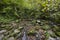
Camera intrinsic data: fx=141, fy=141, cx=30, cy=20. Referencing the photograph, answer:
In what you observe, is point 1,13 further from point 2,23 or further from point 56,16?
point 56,16

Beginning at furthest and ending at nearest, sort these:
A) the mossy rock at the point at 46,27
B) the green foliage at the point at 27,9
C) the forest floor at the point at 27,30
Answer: the green foliage at the point at 27,9 < the mossy rock at the point at 46,27 < the forest floor at the point at 27,30

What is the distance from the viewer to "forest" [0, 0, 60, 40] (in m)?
3.80

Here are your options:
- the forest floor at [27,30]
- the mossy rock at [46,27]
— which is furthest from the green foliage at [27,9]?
the mossy rock at [46,27]

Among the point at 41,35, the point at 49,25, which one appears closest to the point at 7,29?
the point at 41,35

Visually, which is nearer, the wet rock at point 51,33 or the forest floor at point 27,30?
the forest floor at point 27,30

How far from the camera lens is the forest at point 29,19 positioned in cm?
380

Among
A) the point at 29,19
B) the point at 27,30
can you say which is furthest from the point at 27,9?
the point at 27,30

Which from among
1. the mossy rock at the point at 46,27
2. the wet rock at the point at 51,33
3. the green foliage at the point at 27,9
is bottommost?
the wet rock at the point at 51,33

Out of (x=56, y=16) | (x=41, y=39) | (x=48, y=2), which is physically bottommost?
(x=41, y=39)

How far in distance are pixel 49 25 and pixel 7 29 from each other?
1.25 meters

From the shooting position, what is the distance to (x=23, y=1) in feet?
15.5

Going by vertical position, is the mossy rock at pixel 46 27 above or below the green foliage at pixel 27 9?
below

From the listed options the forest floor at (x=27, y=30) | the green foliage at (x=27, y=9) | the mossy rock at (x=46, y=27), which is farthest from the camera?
the green foliage at (x=27, y=9)

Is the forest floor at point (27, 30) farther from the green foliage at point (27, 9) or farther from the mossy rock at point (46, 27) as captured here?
the green foliage at point (27, 9)
